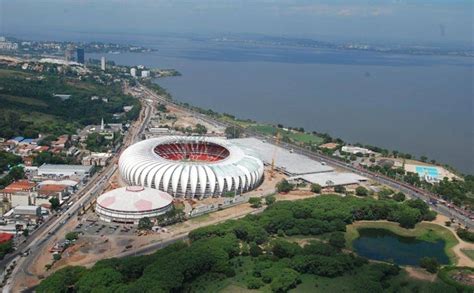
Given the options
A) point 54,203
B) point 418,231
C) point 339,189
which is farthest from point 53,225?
point 418,231

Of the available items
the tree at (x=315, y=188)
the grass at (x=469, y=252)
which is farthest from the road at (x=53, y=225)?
the grass at (x=469, y=252)

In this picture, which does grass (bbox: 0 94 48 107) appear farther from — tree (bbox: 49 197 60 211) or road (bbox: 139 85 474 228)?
tree (bbox: 49 197 60 211)

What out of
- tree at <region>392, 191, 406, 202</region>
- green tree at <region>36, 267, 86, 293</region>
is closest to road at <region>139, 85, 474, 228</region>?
tree at <region>392, 191, 406, 202</region>

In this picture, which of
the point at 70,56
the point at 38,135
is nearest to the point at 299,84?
the point at 70,56

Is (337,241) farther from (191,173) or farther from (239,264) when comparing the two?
(191,173)

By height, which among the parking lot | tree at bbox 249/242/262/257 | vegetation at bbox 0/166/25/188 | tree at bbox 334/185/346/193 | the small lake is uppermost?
tree at bbox 249/242/262/257

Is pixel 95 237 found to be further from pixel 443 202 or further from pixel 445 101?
pixel 445 101
